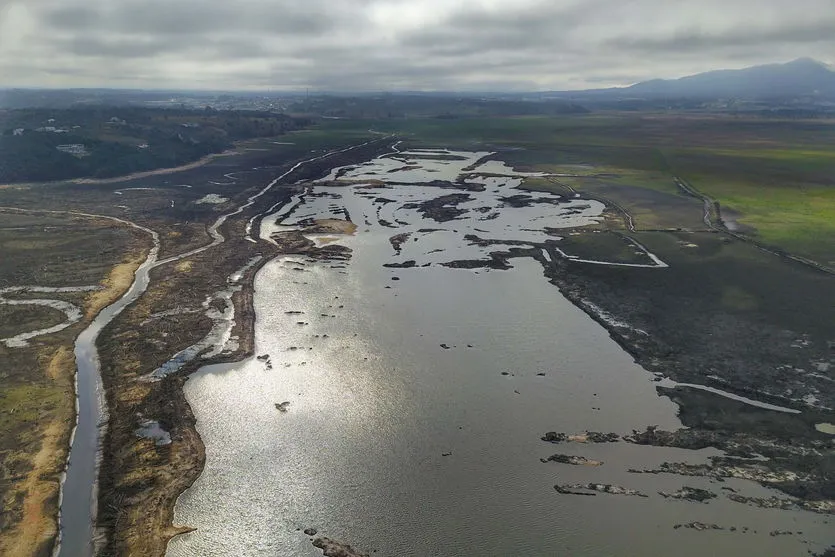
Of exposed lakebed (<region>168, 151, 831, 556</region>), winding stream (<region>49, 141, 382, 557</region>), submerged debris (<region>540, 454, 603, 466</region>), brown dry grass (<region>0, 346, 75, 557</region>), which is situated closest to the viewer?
brown dry grass (<region>0, 346, 75, 557</region>)

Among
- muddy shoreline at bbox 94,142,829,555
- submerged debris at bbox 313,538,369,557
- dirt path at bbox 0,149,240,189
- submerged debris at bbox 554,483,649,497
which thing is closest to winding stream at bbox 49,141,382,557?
muddy shoreline at bbox 94,142,829,555

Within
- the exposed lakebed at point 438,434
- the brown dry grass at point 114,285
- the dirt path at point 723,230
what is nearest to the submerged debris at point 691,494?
the exposed lakebed at point 438,434

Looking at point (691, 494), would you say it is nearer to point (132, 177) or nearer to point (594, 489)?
point (594, 489)

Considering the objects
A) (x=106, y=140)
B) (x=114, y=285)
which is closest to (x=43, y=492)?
(x=114, y=285)

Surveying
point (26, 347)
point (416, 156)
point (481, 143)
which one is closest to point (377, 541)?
point (26, 347)

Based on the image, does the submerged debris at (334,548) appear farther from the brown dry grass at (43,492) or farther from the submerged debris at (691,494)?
the submerged debris at (691,494)

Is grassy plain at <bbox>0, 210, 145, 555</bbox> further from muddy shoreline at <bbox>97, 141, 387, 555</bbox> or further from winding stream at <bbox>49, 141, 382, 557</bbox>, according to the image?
muddy shoreline at <bbox>97, 141, 387, 555</bbox>
